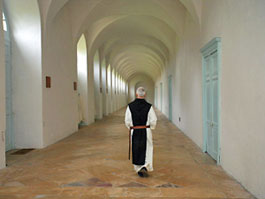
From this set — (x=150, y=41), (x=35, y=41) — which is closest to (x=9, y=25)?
(x=35, y=41)

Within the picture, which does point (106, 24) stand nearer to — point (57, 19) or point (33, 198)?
point (57, 19)

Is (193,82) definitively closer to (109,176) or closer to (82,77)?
(109,176)

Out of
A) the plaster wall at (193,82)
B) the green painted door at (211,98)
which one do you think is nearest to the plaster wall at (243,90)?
the green painted door at (211,98)

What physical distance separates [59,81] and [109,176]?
5161mm

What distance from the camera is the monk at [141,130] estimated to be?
462 cm

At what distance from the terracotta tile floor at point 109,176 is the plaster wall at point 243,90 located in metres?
0.40

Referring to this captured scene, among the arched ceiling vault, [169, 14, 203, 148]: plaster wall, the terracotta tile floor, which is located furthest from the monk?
the arched ceiling vault

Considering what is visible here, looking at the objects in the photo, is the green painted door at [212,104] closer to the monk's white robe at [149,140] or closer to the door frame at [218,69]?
the door frame at [218,69]

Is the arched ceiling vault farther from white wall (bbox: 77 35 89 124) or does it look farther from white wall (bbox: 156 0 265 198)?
white wall (bbox: 156 0 265 198)

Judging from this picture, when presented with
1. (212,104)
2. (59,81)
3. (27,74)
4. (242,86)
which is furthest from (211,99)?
(59,81)

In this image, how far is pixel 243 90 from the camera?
4102 mm

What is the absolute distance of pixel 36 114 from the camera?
7219 mm

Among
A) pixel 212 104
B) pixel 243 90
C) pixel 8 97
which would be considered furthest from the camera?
pixel 8 97

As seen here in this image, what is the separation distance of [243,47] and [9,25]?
21.0 ft
